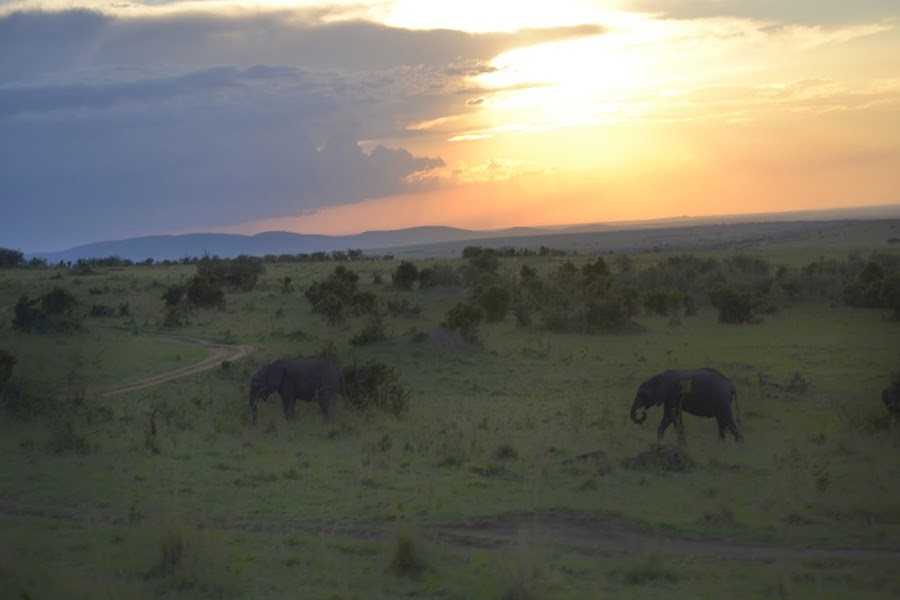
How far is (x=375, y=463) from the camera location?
13.8 meters

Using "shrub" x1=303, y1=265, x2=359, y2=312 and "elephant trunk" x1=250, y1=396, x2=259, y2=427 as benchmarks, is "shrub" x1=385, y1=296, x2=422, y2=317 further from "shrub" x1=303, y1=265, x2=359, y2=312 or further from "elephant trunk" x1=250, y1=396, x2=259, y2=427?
"elephant trunk" x1=250, y1=396, x2=259, y2=427

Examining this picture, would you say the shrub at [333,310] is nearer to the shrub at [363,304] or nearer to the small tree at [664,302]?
the shrub at [363,304]

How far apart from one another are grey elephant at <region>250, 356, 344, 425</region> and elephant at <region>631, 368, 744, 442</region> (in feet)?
21.2

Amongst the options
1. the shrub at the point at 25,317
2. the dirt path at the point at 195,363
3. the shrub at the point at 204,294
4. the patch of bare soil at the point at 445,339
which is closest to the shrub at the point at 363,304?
the dirt path at the point at 195,363

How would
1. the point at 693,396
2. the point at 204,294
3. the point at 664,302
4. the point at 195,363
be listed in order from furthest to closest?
1. the point at 204,294
2. the point at 664,302
3. the point at 195,363
4. the point at 693,396

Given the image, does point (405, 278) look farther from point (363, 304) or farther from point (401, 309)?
point (363, 304)

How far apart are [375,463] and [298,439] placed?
2.92 meters

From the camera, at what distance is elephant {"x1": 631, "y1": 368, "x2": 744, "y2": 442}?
15.4 m

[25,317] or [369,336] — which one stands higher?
[25,317]

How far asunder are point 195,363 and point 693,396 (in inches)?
621

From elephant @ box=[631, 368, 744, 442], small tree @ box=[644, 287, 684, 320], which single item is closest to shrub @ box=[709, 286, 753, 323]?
small tree @ box=[644, 287, 684, 320]

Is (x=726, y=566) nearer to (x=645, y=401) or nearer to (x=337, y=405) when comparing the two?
(x=645, y=401)

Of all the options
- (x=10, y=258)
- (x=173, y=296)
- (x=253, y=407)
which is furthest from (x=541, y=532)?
(x=10, y=258)

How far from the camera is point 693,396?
50.8 ft
